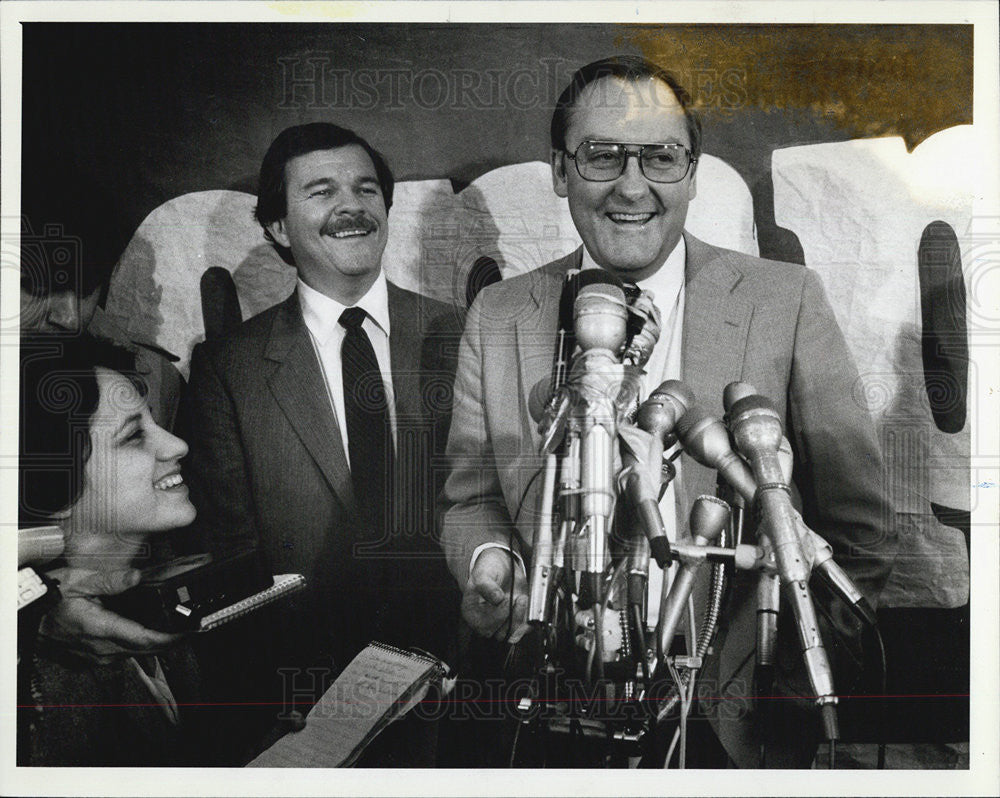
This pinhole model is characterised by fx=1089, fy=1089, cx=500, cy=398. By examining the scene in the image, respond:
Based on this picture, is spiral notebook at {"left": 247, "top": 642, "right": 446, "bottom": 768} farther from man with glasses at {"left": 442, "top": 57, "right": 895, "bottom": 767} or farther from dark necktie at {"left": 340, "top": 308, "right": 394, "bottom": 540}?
dark necktie at {"left": 340, "top": 308, "right": 394, "bottom": 540}

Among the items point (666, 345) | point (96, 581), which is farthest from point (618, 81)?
point (96, 581)

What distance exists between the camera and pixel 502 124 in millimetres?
3773

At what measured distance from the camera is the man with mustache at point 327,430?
3688 millimetres

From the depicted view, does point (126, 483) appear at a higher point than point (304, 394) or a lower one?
lower

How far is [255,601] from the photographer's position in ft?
12.0

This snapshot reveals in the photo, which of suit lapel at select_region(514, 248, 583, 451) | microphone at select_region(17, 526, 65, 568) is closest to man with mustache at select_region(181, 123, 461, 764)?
suit lapel at select_region(514, 248, 583, 451)

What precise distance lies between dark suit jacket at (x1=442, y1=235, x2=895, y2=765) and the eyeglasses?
249 millimetres

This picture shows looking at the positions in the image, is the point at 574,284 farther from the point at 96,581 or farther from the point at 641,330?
the point at 96,581

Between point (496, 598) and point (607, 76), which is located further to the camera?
point (607, 76)

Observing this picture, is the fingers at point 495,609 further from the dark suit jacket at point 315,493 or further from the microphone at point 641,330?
the microphone at point 641,330

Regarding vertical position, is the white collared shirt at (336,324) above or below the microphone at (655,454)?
above

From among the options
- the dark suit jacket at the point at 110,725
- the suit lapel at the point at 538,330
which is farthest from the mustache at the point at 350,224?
the dark suit jacket at the point at 110,725

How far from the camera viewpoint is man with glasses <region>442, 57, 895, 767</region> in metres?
3.66

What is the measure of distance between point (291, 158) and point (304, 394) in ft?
2.69
